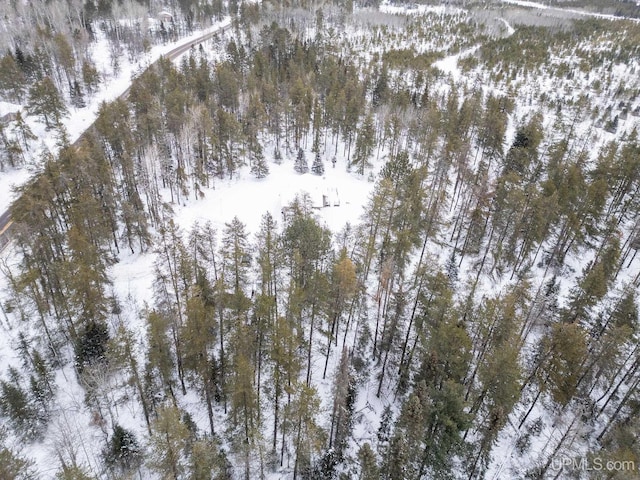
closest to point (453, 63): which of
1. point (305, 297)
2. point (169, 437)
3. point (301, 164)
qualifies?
point (301, 164)

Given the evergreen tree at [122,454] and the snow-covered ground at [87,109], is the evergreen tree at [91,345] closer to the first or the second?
the evergreen tree at [122,454]

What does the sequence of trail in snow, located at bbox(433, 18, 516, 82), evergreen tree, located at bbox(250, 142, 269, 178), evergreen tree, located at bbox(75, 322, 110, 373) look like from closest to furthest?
evergreen tree, located at bbox(75, 322, 110, 373)
evergreen tree, located at bbox(250, 142, 269, 178)
trail in snow, located at bbox(433, 18, 516, 82)

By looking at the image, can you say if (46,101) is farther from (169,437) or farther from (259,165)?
(169,437)

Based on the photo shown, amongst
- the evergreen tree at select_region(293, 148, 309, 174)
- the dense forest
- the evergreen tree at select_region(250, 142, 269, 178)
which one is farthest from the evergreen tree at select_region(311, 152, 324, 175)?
the evergreen tree at select_region(250, 142, 269, 178)

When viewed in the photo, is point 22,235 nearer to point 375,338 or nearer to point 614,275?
point 375,338

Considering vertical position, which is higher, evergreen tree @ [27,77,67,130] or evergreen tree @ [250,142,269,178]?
evergreen tree @ [27,77,67,130]

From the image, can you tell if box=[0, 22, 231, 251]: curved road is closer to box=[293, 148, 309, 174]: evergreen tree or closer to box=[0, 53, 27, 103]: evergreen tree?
box=[0, 53, 27, 103]: evergreen tree

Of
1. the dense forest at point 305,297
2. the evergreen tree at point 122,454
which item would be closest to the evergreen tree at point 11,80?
the dense forest at point 305,297

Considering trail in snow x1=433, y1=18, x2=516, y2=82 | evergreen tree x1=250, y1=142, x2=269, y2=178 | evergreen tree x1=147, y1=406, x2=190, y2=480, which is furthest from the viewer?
trail in snow x1=433, y1=18, x2=516, y2=82

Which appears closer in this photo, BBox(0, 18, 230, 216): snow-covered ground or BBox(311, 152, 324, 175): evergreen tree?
BBox(0, 18, 230, 216): snow-covered ground

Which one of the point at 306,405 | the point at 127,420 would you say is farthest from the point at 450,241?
the point at 127,420
